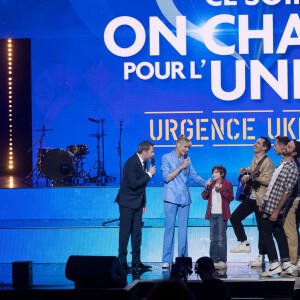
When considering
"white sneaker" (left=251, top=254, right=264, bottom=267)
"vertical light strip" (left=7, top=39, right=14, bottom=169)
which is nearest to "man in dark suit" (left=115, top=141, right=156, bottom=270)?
"white sneaker" (left=251, top=254, right=264, bottom=267)

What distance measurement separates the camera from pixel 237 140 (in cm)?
1120

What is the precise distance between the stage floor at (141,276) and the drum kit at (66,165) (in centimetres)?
362

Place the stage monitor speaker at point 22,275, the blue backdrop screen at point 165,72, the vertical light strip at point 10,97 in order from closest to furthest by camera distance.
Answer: the stage monitor speaker at point 22,275
the blue backdrop screen at point 165,72
the vertical light strip at point 10,97

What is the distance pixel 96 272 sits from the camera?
5105 millimetres

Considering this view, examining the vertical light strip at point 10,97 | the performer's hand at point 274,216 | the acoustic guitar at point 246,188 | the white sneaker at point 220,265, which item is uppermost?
the vertical light strip at point 10,97

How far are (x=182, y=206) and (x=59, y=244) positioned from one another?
6.18ft

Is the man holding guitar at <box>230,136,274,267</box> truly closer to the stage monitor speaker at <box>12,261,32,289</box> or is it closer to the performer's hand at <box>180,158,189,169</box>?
the performer's hand at <box>180,158,189,169</box>

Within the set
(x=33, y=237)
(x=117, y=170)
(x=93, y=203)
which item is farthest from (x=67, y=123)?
(x=33, y=237)

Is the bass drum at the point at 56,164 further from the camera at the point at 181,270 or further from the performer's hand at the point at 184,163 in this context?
the camera at the point at 181,270

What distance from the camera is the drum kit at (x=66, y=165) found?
10656 millimetres

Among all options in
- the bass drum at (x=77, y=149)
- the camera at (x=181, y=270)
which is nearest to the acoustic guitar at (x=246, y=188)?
the camera at (x=181, y=270)

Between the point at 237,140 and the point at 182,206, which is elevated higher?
the point at 237,140

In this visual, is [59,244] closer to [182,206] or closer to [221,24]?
[182,206]

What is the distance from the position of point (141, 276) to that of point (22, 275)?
1.28 metres
